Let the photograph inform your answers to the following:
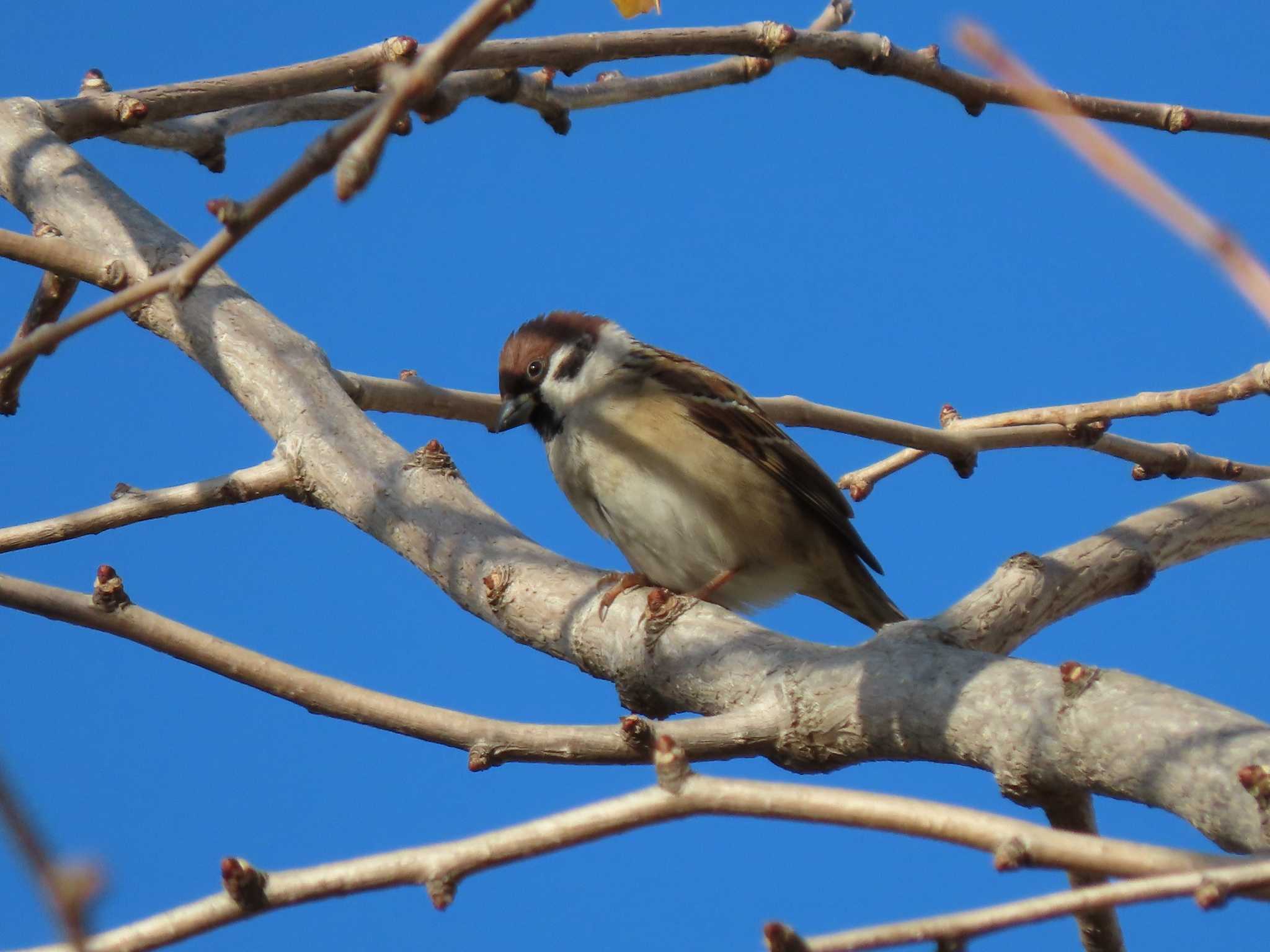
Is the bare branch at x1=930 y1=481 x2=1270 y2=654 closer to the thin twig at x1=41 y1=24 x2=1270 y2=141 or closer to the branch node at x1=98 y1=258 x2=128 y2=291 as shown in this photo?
the thin twig at x1=41 y1=24 x2=1270 y2=141

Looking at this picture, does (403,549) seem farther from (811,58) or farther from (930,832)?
(930,832)

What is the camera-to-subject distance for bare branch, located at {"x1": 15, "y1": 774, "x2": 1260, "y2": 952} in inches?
41.6

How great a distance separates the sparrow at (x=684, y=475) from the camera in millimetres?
3787

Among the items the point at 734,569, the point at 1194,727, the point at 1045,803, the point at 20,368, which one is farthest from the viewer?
the point at 734,569

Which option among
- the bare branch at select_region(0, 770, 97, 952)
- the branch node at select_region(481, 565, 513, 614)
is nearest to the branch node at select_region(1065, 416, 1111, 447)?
the branch node at select_region(481, 565, 513, 614)

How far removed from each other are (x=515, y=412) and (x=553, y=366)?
0.28m

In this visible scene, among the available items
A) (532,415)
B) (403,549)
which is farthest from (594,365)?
(403,549)

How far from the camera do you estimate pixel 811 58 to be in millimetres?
3074

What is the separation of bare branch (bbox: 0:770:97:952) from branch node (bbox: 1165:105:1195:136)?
2.62m

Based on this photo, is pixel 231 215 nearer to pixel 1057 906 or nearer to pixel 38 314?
pixel 1057 906

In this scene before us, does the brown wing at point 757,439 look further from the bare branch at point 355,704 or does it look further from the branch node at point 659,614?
the bare branch at point 355,704

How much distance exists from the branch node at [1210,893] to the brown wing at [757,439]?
3125mm

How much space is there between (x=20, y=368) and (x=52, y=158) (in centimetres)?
53

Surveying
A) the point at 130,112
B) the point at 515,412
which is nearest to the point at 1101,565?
the point at 515,412
